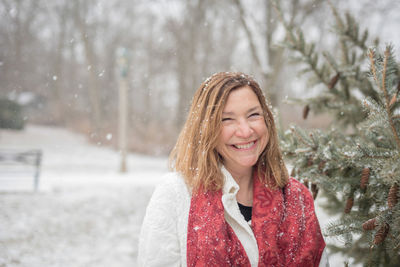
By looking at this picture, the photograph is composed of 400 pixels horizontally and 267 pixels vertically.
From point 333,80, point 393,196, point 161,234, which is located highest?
point 333,80

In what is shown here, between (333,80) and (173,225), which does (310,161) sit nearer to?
(333,80)

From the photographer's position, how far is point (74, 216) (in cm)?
595

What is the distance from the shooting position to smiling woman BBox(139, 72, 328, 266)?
142 cm

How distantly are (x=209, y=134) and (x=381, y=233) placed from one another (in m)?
0.84

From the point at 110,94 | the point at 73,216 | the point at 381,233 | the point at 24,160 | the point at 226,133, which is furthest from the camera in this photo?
the point at 110,94

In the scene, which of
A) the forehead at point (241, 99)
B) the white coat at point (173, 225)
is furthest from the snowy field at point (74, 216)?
the forehead at point (241, 99)

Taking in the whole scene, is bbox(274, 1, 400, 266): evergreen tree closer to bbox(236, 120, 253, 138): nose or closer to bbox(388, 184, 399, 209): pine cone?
bbox(388, 184, 399, 209): pine cone

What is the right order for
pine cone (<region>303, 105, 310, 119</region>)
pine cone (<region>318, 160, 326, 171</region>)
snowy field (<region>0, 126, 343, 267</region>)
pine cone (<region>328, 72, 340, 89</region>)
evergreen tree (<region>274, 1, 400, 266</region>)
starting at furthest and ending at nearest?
snowy field (<region>0, 126, 343, 267</region>) → pine cone (<region>303, 105, 310, 119</region>) → pine cone (<region>328, 72, 340, 89</region>) → pine cone (<region>318, 160, 326, 171</region>) → evergreen tree (<region>274, 1, 400, 266</region>)

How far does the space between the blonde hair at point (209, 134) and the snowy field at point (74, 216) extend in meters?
0.64

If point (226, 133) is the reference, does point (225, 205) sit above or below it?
below

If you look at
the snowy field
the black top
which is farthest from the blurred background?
the black top

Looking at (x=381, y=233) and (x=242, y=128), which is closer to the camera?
(x=381, y=233)

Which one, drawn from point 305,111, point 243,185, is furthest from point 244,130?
point 305,111

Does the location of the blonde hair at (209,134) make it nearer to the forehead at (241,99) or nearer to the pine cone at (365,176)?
the forehead at (241,99)
